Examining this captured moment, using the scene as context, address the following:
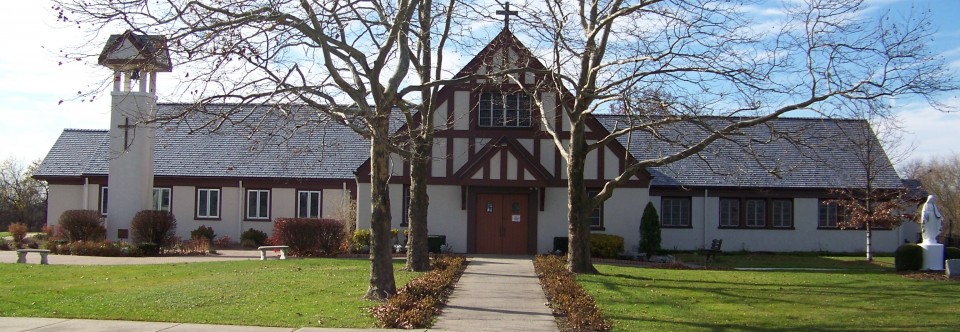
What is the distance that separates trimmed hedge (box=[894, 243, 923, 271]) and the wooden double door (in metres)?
11.5

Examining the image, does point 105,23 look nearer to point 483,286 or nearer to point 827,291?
point 483,286

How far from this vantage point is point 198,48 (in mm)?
11422

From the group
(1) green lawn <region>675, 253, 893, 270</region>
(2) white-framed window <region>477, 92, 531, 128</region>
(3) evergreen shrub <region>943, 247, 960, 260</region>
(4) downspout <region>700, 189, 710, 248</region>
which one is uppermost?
(2) white-framed window <region>477, 92, 531, 128</region>

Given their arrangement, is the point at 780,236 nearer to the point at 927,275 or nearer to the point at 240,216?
the point at 927,275

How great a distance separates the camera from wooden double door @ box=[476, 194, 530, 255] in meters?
27.7

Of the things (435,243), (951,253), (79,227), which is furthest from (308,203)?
(951,253)

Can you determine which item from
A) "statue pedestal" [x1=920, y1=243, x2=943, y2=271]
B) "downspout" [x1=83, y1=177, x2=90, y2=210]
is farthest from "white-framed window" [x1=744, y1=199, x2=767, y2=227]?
"downspout" [x1=83, y1=177, x2=90, y2=210]

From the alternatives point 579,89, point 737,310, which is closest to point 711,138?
point 579,89

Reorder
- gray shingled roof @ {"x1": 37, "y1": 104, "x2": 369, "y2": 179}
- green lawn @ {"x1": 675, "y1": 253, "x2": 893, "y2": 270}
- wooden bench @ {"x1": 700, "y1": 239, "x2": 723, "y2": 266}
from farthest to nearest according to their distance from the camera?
gray shingled roof @ {"x1": 37, "y1": 104, "x2": 369, "y2": 179}
wooden bench @ {"x1": 700, "y1": 239, "x2": 723, "y2": 266}
green lawn @ {"x1": 675, "y1": 253, "x2": 893, "y2": 270}

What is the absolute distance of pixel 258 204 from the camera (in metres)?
32.1

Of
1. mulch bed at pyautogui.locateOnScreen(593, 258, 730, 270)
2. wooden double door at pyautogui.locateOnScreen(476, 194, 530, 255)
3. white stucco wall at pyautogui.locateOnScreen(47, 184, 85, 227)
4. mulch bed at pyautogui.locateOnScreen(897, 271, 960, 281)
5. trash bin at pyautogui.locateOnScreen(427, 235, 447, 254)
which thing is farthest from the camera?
white stucco wall at pyautogui.locateOnScreen(47, 184, 85, 227)

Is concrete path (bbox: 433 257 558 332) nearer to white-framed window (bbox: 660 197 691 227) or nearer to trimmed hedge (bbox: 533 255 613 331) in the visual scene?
trimmed hedge (bbox: 533 255 613 331)

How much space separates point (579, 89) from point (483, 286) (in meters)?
4.90

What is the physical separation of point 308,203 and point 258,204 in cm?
197
